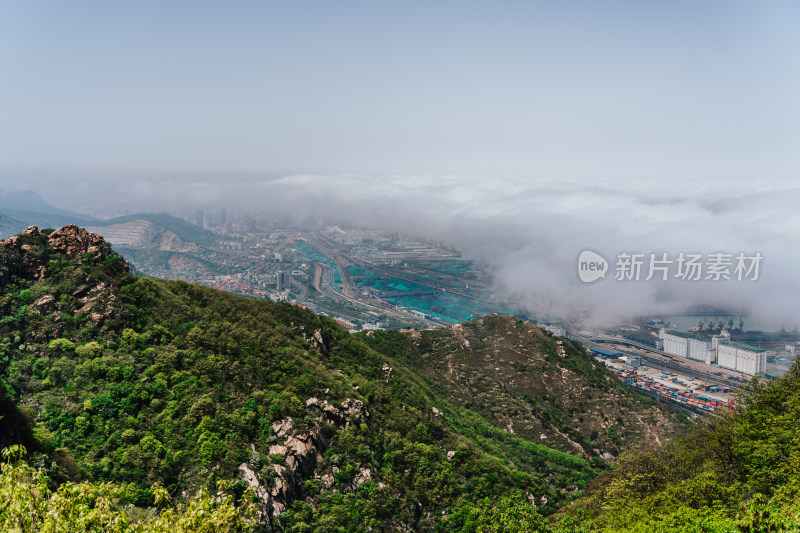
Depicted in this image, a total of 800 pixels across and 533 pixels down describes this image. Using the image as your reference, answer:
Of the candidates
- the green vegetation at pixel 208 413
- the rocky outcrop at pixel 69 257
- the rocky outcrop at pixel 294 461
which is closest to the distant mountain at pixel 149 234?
the rocky outcrop at pixel 69 257

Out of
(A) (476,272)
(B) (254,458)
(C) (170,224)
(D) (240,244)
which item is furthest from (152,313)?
(C) (170,224)

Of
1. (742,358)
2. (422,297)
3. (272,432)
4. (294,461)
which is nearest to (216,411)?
(272,432)

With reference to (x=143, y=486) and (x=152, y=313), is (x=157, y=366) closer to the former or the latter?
(x=152, y=313)

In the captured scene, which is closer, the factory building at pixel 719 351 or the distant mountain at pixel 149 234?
the factory building at pixel 719 351

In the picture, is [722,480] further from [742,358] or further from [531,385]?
[742,358]

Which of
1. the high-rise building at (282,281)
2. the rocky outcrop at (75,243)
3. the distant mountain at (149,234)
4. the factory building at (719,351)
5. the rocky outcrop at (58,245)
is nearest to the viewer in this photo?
the rocky outcrop at (58,245)

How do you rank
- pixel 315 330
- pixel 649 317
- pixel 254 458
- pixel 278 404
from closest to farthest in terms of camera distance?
pixel 254 458 < pixel 278 404 < pixel 315 330 < pixel 649 317

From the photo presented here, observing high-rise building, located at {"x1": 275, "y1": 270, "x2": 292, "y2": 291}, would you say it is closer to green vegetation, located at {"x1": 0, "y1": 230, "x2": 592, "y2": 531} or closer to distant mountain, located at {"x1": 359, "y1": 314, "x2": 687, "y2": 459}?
distant mountain, located at {"x1": 359, "y1": 314, "x2": 687, "y2": 459}

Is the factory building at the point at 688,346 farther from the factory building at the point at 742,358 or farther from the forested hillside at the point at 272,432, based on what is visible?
the forested hillside at the point at 272,432

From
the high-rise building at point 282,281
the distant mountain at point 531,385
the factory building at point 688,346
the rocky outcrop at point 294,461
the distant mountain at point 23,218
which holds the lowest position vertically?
the factory building at point 688,346
